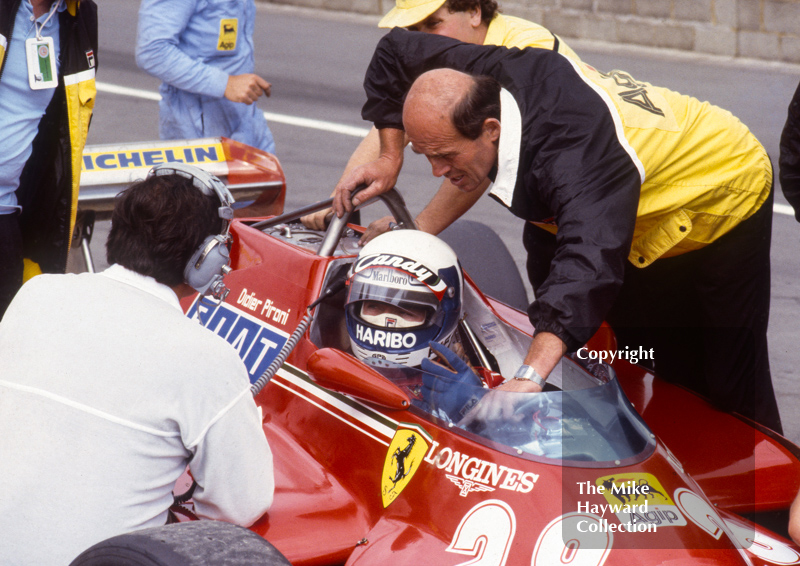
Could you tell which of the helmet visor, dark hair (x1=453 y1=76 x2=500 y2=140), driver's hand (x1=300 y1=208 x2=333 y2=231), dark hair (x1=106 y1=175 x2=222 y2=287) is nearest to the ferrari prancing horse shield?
the helmet visor

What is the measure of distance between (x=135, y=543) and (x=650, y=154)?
6.37 feet

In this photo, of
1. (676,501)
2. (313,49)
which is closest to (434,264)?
(676,501)

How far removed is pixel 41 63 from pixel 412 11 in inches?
56.1

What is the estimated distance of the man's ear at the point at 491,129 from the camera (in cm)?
287

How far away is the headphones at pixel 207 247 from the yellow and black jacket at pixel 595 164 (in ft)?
2.82

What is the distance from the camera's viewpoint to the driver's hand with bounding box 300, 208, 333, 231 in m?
3.93

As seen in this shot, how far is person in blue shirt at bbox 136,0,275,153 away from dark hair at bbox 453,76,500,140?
2.38 metres

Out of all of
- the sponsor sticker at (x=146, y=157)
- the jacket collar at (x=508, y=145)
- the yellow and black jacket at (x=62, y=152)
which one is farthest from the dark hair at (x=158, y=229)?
the sponsor sticker at (x=146, y=157)

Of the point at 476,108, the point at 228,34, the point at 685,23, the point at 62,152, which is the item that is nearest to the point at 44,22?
the point at 62,152

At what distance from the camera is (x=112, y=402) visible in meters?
2.03

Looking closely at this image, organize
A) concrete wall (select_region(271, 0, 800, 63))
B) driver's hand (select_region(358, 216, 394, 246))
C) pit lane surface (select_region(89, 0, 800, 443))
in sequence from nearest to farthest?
1. driver's hand (select_region(358, 216, 394, 246))
2. pit lane surface (select_region(89, 0, 800, 443))
3. concrete wall (select_region(271, 0, 800, 63))

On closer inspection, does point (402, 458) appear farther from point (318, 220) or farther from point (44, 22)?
point (44, 22)

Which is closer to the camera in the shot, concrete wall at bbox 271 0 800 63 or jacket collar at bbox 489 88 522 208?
jacket collar at bbox 489 88 522 208

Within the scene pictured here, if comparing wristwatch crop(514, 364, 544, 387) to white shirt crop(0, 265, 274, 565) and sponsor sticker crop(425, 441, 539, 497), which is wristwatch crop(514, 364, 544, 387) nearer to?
sponsor sticker crop(425, 441, 539, 497)
